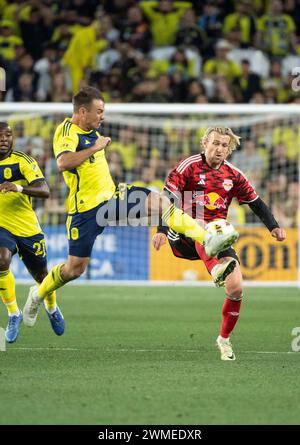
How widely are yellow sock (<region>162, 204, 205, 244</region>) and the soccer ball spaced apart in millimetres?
137

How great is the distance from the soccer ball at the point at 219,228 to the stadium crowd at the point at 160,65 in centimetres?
939

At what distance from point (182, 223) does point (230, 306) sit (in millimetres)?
818

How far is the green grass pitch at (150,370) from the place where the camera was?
5.93 meters

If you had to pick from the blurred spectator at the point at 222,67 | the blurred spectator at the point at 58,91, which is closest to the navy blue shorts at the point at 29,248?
the blurred spectator at the point at 58,91

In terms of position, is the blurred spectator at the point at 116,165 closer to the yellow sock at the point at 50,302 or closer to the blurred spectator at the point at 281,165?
the blurred spectator at the point at 281,165

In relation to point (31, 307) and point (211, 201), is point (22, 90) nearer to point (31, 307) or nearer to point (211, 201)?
point (31, 307)

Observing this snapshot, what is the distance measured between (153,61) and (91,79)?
1424 mm

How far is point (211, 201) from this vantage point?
28.8 ft

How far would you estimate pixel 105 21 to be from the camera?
19.9m

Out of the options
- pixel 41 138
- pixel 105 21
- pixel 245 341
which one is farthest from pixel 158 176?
pixel 245 341

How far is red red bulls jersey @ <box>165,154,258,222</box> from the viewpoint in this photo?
873 centimetres

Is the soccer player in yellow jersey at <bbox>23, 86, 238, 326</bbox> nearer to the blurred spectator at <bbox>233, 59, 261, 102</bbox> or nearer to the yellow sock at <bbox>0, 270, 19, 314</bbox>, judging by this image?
the yellow sock at <bbox>0, 270, 19, 314</bbox>

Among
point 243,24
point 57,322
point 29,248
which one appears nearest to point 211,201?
point 29,248

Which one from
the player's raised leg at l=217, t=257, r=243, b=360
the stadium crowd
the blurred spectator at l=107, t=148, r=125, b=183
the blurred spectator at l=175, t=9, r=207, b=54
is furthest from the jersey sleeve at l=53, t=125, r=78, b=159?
the blurred spectator at l=175, t=9, r=207, b=54
